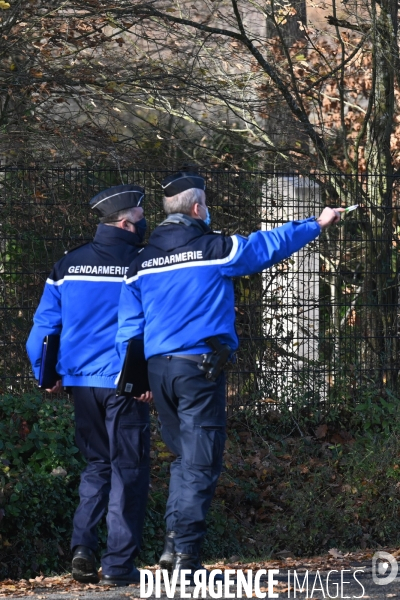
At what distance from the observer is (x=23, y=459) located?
23.6 feet

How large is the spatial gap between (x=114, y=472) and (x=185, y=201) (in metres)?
1.56

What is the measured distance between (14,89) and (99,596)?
604 centimetres

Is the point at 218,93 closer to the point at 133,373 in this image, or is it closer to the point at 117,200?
the point at 117,200

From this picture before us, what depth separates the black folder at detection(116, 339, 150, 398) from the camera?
16.5 ft

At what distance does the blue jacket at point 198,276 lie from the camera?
4.85 metres

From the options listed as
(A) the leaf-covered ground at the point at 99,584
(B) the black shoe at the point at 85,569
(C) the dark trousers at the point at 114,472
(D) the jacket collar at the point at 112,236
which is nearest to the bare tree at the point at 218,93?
(A) the leaf-covered ground at the point at 99,584

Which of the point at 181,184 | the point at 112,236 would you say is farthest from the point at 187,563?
the point at 181,184

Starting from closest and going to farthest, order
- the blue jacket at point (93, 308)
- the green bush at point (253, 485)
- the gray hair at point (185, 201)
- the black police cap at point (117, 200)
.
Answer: the gray hair at point (185, 201) < the blue jacket at point (93, 308) < the black police cap at point (117, 200) < the green bush at point (253, 485)

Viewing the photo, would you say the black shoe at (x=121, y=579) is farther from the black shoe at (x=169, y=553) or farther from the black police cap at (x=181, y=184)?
the black police cap at (x=181, y=184)

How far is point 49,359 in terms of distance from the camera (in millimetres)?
5410

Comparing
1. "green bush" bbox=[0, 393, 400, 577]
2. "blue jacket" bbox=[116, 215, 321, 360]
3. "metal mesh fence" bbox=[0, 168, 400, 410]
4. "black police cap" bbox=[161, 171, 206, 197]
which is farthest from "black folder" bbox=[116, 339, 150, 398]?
"metal mesh fence" bbox=[0, 168, 400, 410]

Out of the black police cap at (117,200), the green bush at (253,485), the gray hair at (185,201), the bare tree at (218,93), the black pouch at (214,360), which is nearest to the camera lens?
the black pouch at (214,360)

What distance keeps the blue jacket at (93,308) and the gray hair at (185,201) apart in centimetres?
40

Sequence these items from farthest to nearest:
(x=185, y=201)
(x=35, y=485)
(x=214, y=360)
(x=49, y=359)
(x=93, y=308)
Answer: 1. (x=35, y=485)
2. (x=49, y=359)
3. (x=93, y=308)
4. (x=185, y=201)
5. (x=214, y=360)
